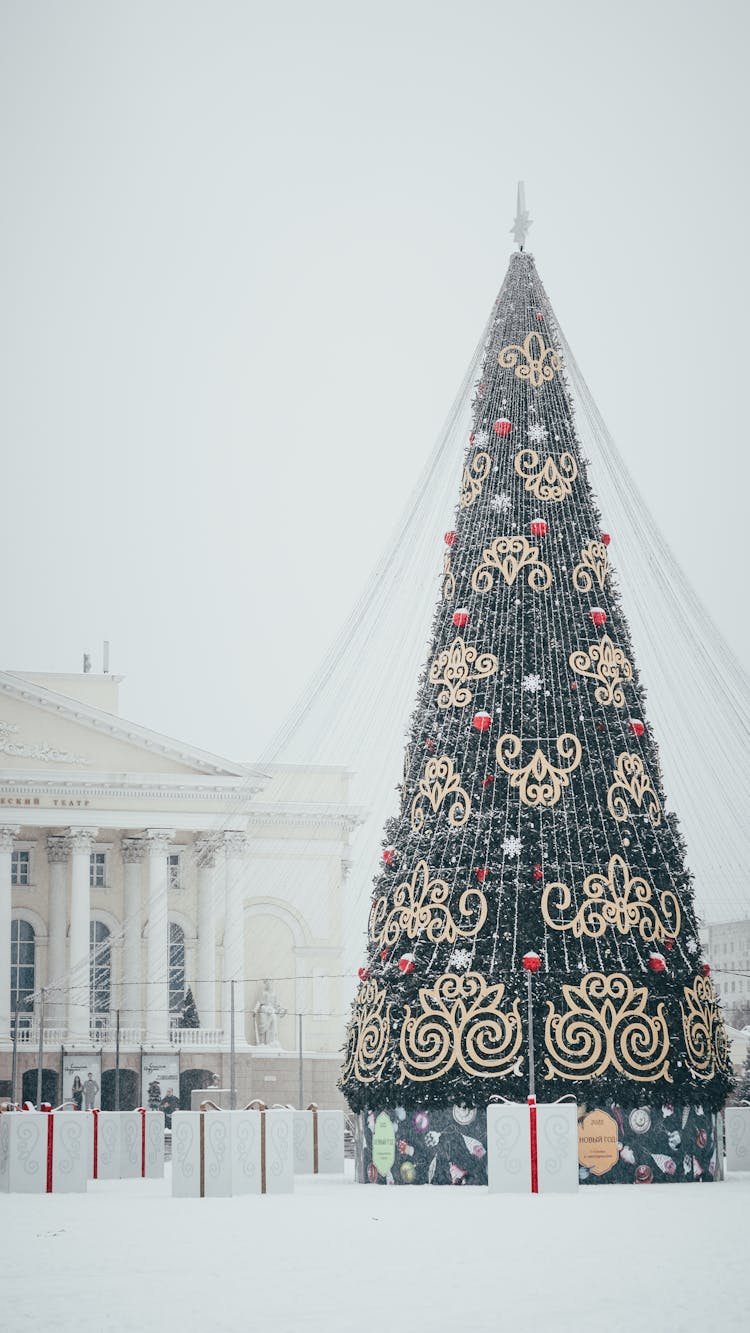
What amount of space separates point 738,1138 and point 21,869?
121 feet

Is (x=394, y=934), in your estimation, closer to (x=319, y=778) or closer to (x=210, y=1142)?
(x=210, y=1142)

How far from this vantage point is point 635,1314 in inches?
293

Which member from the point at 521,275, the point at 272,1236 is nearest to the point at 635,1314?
the point at 272,1236

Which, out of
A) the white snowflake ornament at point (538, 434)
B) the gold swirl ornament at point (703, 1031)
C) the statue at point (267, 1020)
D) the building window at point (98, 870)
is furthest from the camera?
the building window at point (98, 870)

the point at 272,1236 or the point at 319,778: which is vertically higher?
the point at 319,778

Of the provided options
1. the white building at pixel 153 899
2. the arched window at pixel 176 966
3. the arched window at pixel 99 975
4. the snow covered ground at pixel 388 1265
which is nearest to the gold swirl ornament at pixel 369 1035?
the snow covered ground at pixel 388 1265

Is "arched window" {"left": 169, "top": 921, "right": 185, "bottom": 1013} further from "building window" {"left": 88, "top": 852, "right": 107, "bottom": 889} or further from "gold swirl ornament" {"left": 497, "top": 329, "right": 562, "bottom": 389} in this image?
"gold swirl ornament" {"left": 497, "top": 329, "right": 562, "bottom": 389}

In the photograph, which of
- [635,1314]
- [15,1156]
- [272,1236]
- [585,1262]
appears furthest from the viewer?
[15,1156]

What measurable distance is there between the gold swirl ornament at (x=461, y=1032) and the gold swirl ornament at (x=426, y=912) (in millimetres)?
403

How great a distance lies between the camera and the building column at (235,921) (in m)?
48.3

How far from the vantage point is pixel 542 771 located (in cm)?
1547

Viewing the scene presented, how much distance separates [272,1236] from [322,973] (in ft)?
138

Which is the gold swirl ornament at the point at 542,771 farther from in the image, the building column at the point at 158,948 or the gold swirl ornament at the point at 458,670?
the building column at the point at 158,948

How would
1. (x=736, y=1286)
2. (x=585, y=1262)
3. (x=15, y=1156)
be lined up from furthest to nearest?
(x=15, y=1156), (x=585, y=1262), (x=736, y=1286)
